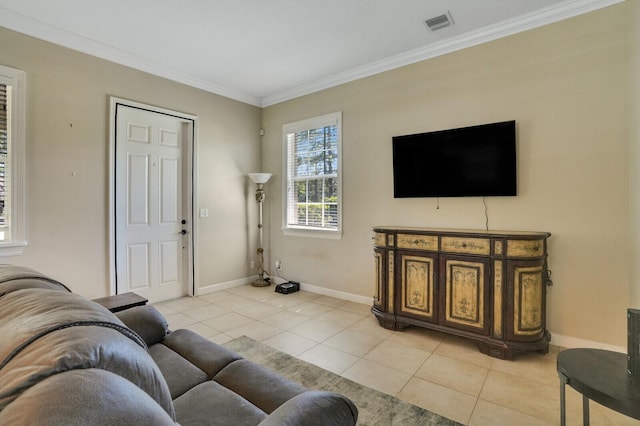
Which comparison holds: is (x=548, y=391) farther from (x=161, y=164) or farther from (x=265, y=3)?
(x=161, y=164)

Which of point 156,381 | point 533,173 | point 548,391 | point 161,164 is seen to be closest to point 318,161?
point 161,164

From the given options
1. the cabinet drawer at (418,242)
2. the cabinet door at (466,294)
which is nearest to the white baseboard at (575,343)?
the cabinet door at (466,294)

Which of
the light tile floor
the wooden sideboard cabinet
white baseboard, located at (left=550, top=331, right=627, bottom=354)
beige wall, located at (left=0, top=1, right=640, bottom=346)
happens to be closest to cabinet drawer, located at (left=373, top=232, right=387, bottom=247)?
the wooden sideboard cabinet

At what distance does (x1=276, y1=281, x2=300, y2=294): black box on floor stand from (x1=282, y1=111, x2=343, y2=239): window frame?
74cm

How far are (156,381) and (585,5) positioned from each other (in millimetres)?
3885

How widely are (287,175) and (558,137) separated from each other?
334 centimetres

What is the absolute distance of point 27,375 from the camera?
592mm

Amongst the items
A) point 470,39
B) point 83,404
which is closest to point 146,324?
point 83,404

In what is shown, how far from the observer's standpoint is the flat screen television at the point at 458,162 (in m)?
2.92

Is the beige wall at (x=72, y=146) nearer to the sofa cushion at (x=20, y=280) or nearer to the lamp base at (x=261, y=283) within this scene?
the lamp base at (x=261, y=283)

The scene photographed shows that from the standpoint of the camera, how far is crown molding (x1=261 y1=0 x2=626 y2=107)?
105 inches

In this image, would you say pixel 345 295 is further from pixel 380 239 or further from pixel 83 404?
pixel 83 404

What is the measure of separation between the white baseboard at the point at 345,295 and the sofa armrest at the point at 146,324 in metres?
2.61

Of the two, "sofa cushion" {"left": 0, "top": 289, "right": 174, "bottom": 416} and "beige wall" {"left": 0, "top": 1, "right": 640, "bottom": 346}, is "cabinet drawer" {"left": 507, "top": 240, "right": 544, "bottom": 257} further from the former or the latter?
"sofa cushion" {"left": 0, "top": 289, "right": 174, "bottom": 416}
